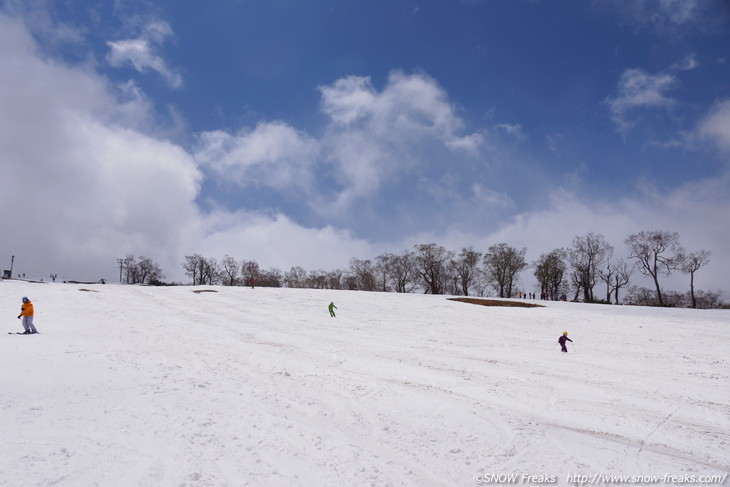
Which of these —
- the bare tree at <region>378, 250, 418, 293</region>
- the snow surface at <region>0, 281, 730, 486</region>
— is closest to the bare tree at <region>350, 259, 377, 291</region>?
the bare tree at <region>378, 250, 418, 293</region>

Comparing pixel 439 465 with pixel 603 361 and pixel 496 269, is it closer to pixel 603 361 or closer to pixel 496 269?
pixel 603 361

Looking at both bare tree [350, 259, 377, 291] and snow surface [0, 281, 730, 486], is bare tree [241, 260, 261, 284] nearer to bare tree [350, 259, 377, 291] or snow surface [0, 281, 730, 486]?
bare tree [350, 259, 377, 291]

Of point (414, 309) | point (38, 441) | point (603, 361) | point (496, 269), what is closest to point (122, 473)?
point (38, 441)

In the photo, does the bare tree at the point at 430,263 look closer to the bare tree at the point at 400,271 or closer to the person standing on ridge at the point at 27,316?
the bare tree at the point at 400,271

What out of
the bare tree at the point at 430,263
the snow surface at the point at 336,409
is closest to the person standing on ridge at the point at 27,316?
the snow surface at the point at 336,409

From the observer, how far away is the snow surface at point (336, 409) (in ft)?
17.7

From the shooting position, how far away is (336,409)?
26.5 ft

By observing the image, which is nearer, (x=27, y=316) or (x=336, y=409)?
(x=336, y=409)

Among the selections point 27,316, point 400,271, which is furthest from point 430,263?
point 27,316

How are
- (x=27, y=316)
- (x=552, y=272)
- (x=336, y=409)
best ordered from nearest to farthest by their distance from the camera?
(x=336, y=409), (x=27, y=316), (x=552, y=272)

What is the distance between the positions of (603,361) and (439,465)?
13827 mm

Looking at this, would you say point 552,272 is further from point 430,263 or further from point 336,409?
point 336,409

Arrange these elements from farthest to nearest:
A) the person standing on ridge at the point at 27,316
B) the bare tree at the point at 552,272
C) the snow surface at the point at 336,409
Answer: the bare tree at the point at 552,272 → the person standing on ridge at the point at 27,316 → the snow surface at the point at 336,409

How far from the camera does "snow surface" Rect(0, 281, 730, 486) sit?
5.41 m
